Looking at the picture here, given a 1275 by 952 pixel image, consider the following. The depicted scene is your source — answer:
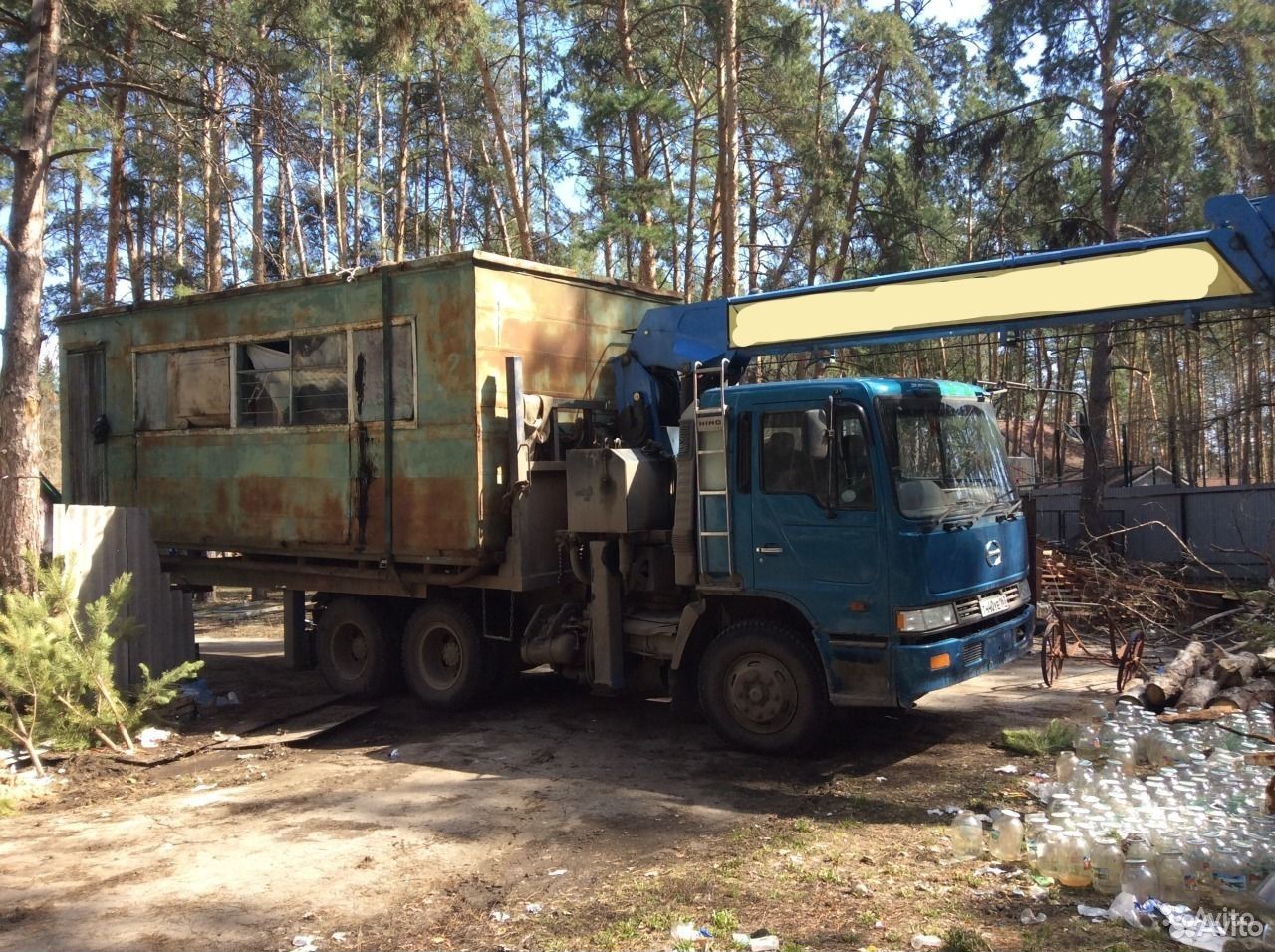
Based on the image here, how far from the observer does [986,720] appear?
316 inches

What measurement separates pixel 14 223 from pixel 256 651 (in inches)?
252

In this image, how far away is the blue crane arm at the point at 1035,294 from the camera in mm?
5633

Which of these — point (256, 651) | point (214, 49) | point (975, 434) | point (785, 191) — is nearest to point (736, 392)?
point (975, 434)

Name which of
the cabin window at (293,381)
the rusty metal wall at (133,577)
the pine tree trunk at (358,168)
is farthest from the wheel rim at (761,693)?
the pine tree trunk at (358,168)

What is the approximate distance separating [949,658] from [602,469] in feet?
9.66

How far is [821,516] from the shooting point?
683 centimetres

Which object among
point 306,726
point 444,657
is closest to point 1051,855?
point 444,657

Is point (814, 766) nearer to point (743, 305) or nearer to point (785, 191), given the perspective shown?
point (743, 305)

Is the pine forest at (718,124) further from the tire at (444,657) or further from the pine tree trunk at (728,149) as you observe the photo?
the tire at (444,657)

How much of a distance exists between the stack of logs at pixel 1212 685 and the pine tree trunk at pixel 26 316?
9.00 m

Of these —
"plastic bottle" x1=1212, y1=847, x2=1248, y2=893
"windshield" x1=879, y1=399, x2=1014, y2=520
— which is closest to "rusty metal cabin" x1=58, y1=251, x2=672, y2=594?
"windshield" x1=879, y1=399, x2=1014, y2=520

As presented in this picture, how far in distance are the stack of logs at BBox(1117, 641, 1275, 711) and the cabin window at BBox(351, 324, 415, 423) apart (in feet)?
20.7

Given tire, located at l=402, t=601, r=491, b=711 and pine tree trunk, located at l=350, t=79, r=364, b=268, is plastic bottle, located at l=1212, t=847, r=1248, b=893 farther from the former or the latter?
pine tree trunk, located at l=350, t=79, r=364, b=268

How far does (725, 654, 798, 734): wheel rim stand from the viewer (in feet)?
23.1
